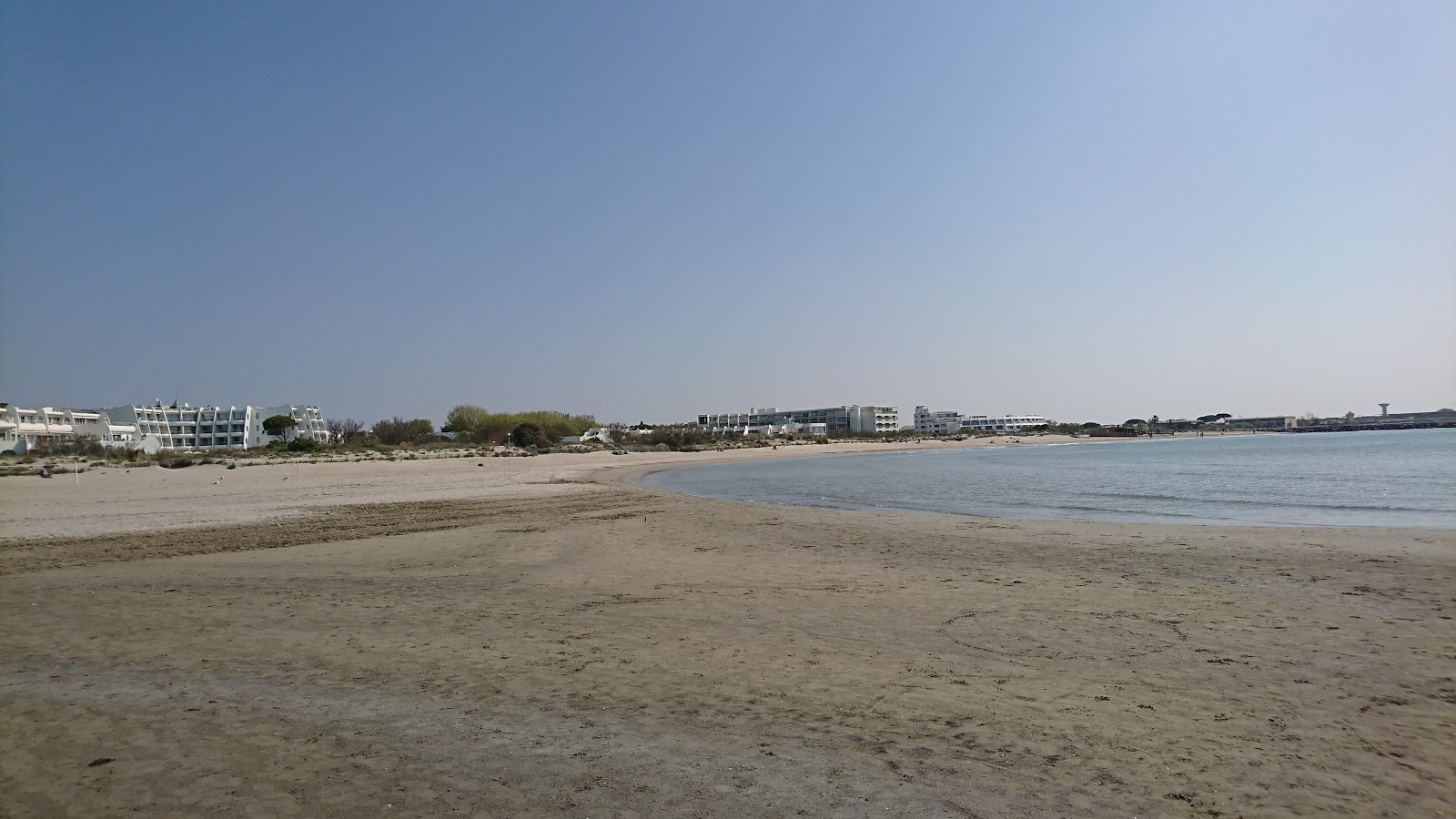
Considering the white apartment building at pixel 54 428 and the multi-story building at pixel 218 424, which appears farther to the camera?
the multi-story building at pixel 218 424

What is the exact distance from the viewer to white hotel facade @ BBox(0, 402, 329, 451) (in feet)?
273

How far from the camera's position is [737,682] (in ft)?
21.1

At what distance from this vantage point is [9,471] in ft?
120

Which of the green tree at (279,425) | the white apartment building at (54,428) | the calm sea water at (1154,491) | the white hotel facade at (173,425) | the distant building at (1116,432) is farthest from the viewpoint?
the distant building at (1116,432)

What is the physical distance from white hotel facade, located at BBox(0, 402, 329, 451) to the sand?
89.6 m

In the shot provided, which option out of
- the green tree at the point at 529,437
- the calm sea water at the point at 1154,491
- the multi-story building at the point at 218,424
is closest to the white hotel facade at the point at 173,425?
the multi-story building at the point at 218,424

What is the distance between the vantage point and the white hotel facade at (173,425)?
83.2 m

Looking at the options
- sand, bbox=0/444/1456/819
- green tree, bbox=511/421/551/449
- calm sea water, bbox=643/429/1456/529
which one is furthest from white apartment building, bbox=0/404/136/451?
sand, bbox=0/444/1456/819

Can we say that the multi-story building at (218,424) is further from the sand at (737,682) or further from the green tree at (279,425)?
the sand at (737,682)

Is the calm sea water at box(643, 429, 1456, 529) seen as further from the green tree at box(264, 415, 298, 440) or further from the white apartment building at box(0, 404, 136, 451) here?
the green tree at box(264, 415, 298, 440)

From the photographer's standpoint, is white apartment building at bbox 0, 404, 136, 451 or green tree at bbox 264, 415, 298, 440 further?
green tree at bbox 264, 415, 298, 440

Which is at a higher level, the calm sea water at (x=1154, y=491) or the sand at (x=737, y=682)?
the sand at (x=737, y=682)

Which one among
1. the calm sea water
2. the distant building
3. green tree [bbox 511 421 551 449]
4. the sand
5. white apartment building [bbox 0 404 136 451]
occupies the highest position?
white apartment building [bbox 0 404 136 451]

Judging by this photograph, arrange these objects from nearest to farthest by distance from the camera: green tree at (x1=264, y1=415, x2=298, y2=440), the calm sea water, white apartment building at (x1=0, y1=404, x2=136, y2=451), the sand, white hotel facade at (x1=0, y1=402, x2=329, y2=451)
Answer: the sand → the calm sea water → white apartment building at (x1=0, y1=404, x2=136, y2=451) → white hotel facade at (x1=0, y1=402, x2=329, y2=451) → green tree at (x1=264, y1=415, x2=298, y2=440)
